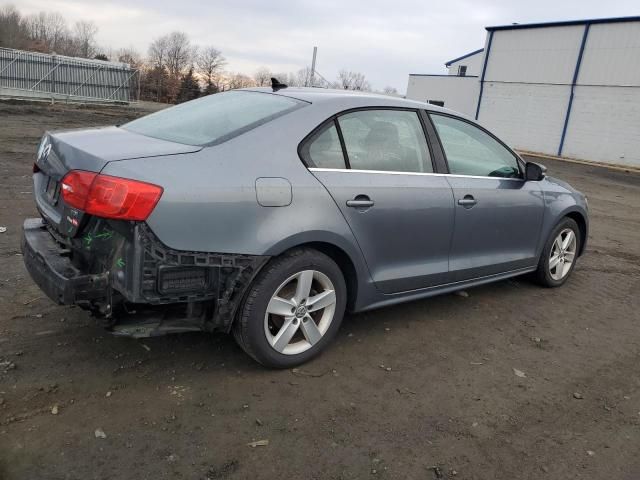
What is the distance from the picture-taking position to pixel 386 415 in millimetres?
2973

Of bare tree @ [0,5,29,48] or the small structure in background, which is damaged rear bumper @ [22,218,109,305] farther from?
bare tree @ [0,5,29,48]

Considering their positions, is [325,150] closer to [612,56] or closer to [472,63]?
[612,56]

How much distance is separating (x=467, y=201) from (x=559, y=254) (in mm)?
1812

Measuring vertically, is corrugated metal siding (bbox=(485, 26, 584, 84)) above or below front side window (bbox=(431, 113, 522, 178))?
above

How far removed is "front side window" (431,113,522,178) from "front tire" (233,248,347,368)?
141cm

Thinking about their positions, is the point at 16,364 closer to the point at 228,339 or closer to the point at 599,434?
the point at 228,339

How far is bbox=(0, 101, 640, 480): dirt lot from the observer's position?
254 centimetres

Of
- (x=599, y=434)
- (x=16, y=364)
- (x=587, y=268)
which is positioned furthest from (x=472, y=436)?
(x=587, y=268)

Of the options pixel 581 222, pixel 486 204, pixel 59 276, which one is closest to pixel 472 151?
pixel 486 204

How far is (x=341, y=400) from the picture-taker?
3.08m

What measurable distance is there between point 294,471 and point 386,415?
69cm

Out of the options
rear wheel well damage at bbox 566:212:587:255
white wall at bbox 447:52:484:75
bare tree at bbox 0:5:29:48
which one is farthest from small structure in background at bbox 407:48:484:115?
bare tree at bbox 0:5:29:48

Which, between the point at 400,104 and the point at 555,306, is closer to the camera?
the point at 400,104

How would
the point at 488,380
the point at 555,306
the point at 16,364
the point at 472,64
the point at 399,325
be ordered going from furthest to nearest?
the point at 472,64 → the point at 555,306 → the point at 399,325 → the point at 488,380 → the point at 16,364
